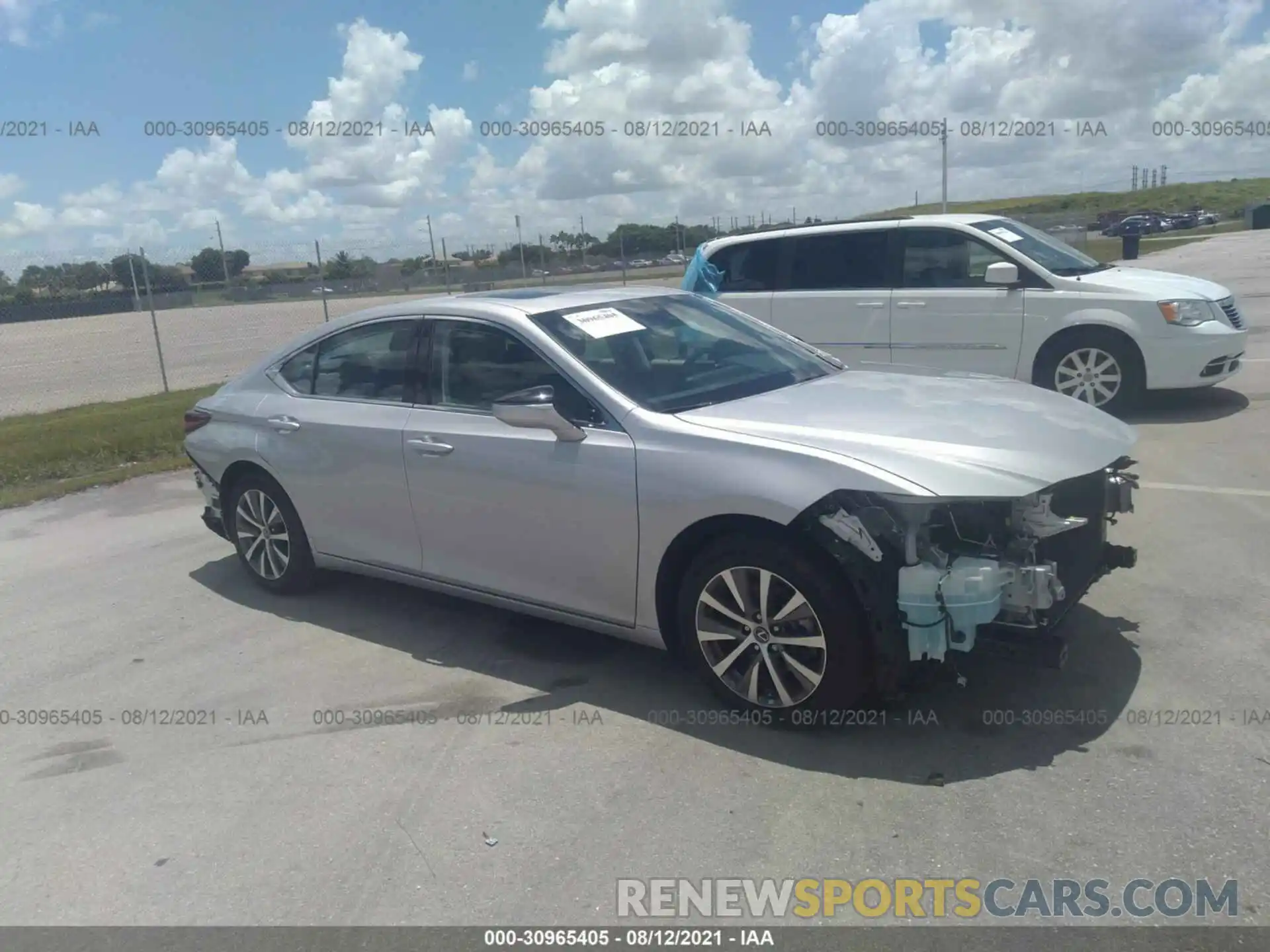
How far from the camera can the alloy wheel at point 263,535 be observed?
5.95 meters

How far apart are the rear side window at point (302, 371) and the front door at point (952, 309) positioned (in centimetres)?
556

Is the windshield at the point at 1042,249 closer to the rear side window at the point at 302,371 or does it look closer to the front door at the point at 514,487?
the front door at the point at 514,487

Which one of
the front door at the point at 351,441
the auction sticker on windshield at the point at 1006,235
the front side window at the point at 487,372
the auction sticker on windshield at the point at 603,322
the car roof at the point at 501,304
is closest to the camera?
the front side window at the point at 487,372

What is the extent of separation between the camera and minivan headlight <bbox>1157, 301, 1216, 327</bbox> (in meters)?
8.83

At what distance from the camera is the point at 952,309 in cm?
946

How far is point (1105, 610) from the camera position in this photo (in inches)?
195

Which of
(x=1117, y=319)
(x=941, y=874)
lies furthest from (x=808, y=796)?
(x=1117, y=319)

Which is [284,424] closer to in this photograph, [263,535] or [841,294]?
[263,535]

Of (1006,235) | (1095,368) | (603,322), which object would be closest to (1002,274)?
(1006,235)

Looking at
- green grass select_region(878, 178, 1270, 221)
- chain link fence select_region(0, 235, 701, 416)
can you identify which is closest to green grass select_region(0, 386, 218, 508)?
chain link fence select_region(0, 235, 701, 416)

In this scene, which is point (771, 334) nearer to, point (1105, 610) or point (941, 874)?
point (1105, 610)

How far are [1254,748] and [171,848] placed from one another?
12.4ft

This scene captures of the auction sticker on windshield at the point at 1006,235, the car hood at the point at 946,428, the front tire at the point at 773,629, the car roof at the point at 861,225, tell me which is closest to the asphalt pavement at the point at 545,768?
the front tire at the point at 773,629

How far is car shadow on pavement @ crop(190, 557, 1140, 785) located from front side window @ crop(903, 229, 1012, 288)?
203 inches
